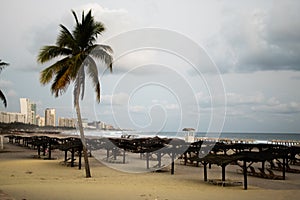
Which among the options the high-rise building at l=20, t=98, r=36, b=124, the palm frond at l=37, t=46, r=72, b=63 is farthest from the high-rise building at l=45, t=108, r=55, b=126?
the palm frond at l=37, t=46, r=72, b=63

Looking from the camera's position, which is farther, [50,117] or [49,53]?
[50,117]

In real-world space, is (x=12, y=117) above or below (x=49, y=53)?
below

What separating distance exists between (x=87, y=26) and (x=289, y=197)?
11762mm

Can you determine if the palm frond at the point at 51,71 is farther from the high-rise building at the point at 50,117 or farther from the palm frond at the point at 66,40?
the high-rise building at the point at 50,117

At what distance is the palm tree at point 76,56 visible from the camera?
16719mm

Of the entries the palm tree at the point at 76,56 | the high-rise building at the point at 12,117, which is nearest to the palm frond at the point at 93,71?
the palm tree at the point at 76,56

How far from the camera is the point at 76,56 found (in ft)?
54.3

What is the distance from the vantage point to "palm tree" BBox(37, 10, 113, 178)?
16719mm

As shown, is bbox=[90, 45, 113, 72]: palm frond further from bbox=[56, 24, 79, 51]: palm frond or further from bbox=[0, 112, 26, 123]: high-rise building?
bbox=[0, 112, 26, 123]: high-rise building

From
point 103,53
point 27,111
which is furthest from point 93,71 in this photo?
point 27,111

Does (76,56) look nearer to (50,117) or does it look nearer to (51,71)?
(51,71)

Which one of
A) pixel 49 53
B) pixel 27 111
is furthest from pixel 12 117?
pixel 49 53

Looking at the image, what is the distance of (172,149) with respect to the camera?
865 inches

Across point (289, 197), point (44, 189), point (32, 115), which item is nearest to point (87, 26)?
point (44, 189)
